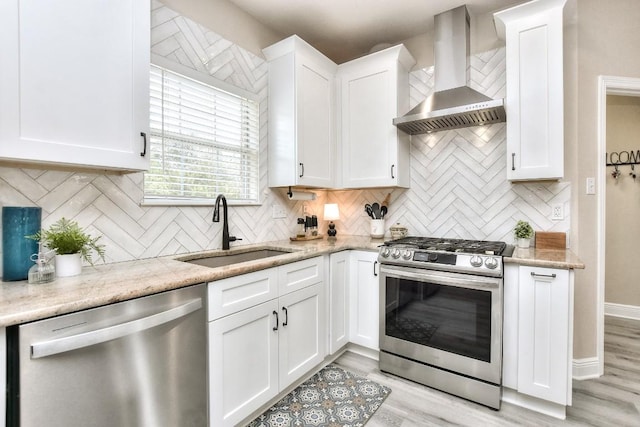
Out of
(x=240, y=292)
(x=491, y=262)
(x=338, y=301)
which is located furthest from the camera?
(x=338, y=301)

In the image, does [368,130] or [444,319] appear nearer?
[444,319]

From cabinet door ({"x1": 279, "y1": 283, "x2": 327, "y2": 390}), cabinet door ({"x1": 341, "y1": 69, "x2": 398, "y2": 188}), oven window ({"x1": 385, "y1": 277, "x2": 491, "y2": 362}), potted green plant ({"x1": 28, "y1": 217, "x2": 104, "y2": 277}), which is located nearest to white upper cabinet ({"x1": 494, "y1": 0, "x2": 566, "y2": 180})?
cabinet door ({"x1": 341, "y1": 69, "x2": 398, "y2": 188})

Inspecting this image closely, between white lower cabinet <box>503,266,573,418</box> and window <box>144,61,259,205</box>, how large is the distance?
2012 mm

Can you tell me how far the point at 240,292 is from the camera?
1605 millimetres

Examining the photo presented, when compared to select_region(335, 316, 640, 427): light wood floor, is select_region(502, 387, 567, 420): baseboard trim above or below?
above

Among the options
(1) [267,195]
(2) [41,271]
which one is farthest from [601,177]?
(2) [41,271]

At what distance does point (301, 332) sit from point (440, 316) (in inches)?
37.5

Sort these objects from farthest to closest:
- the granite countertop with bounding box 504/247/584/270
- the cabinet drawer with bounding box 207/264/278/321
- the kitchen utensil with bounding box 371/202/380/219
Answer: the kitchen utensil with bounding box 371/202/380/219, the granite countertop with bounding box 504/247/584/270, the cabinet drawer with bounding box 207/264/278/321

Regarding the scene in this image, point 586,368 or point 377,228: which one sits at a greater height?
point 377,228

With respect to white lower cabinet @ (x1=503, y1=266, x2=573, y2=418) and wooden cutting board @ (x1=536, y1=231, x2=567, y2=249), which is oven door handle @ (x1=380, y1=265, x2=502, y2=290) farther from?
wooden cutting board @ (x1=536, y1=231, x2=567, y2=249)

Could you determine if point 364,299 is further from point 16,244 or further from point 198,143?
point 16,244

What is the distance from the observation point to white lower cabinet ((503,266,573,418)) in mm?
1762

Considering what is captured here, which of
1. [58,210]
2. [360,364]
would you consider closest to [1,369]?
[58,210]

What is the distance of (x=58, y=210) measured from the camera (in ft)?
4.92
